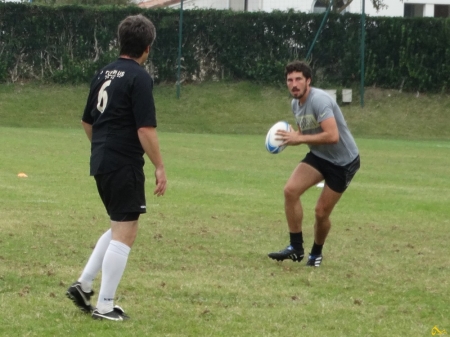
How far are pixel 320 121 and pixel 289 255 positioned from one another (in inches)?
52.1

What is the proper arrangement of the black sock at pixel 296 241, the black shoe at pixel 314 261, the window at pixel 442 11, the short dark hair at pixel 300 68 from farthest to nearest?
the window at pixel 442 11 → the black sock at pixel 296 241 → the black shoe at pixel 314 261 → the short dark hair at pixel 300 68

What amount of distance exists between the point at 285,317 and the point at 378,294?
1.22 m

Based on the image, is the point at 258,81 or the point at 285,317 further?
the point at 258,81

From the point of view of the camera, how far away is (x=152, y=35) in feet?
19.5

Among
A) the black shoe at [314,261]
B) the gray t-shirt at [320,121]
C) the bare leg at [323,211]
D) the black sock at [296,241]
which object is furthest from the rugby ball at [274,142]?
the black shoe at [314,261]

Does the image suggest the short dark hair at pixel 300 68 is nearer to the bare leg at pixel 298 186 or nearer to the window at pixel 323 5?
the bare leg at pixel 298 186

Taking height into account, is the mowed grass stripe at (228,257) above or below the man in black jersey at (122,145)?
below

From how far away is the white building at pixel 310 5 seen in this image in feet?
126

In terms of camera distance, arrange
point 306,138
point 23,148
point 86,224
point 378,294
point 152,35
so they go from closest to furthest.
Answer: point 152,35 < point 378,294 < point 306,138 < point 86,224 < point 23,148

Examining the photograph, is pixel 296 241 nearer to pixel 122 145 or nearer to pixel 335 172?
pixel 335 172

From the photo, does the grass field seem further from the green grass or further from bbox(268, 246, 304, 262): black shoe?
the green grass

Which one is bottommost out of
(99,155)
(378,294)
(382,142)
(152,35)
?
(382,142)

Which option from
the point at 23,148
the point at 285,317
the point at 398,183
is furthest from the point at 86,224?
the point at 23,148

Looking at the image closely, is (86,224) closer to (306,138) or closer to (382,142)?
(306,138)
